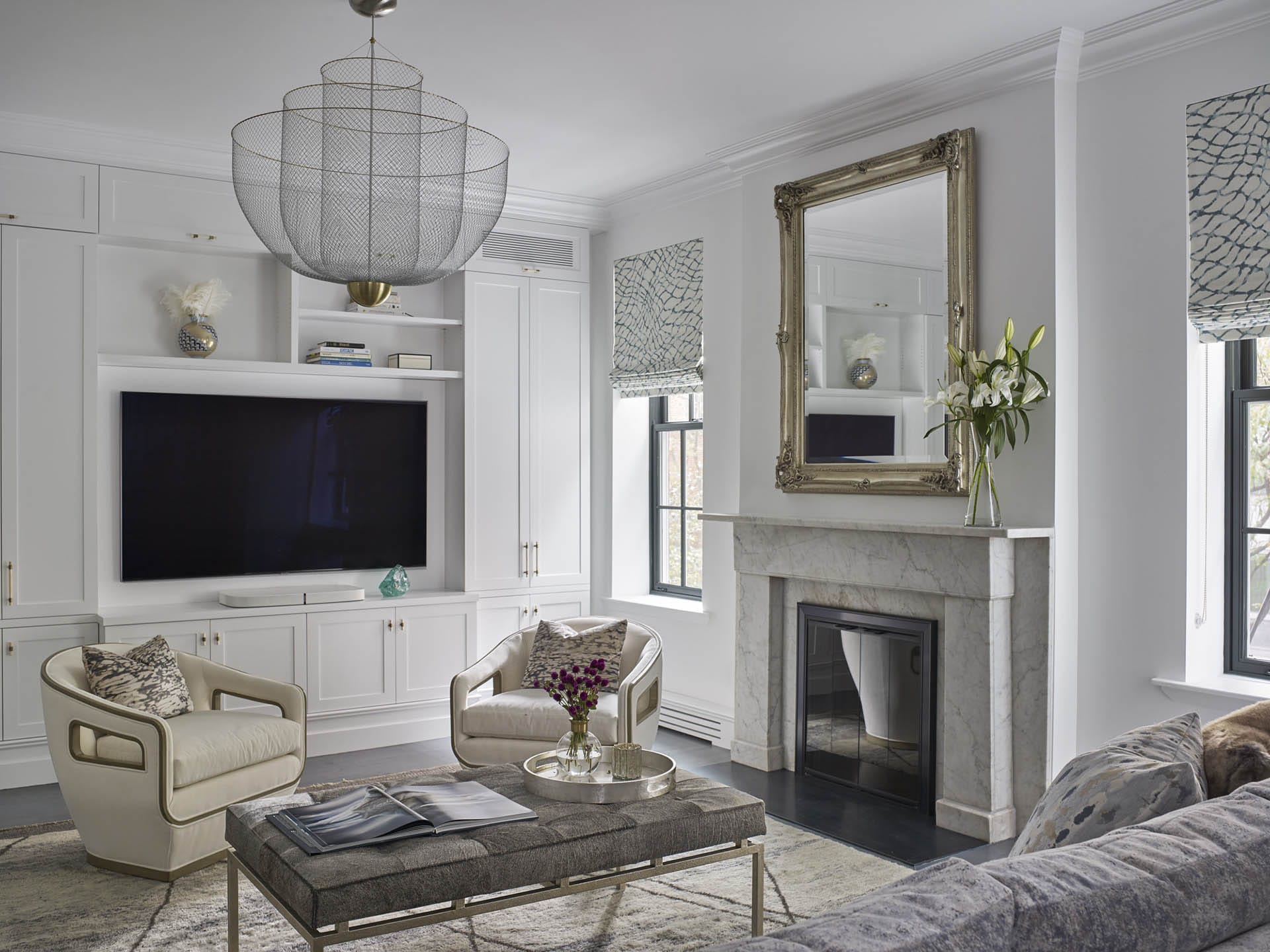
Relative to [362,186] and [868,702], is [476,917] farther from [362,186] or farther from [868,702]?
[362,186]

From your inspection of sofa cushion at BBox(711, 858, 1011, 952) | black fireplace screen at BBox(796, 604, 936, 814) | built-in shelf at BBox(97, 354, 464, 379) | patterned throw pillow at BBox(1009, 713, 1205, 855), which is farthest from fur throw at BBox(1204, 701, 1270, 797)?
built-in shelf at BBox(97, 354, 464, 379)

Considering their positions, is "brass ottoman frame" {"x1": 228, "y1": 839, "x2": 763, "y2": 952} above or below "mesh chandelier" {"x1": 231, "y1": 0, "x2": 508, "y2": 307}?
below

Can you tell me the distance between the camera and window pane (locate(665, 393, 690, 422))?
6.05 metres

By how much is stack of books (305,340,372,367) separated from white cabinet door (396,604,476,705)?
134 cm

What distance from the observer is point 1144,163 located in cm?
364

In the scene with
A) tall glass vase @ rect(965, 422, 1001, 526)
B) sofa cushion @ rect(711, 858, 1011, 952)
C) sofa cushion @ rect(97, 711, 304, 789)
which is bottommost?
sofa cushion @ rect(97, 711, 304, 789)

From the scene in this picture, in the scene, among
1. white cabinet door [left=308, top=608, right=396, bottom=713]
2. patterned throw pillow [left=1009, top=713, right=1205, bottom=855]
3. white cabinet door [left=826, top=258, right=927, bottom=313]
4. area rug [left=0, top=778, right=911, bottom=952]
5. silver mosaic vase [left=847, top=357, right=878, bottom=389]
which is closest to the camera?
patterned throw pillow [left=1009, top=713, right=1205, bottom=855]

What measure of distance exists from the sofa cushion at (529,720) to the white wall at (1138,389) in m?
1.81

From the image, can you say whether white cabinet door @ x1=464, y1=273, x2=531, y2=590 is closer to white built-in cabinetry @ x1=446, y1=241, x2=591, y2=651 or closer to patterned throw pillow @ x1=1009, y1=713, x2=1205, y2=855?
white built-in cabinetry @ x1=446, y1=241, x2=591, y2=651

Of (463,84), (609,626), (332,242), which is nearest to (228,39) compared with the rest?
(463,84)

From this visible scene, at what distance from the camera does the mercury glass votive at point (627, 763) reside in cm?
307

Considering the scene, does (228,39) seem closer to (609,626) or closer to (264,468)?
(264,468)

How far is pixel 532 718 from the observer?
13.6 feet

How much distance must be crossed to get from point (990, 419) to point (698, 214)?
7.69 ft
